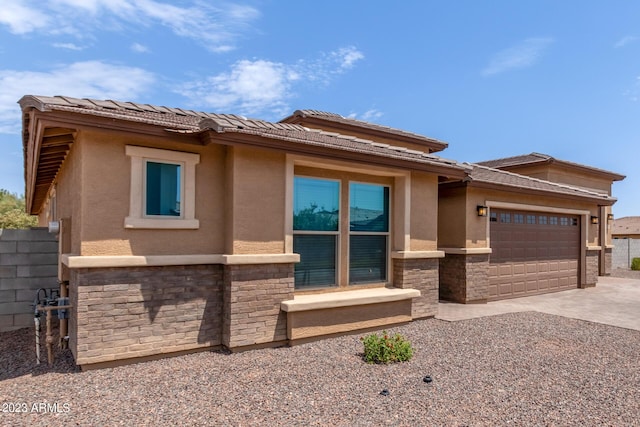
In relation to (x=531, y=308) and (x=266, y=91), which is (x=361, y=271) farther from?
(x=266, y=91)

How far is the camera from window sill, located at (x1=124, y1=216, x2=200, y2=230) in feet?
17.7

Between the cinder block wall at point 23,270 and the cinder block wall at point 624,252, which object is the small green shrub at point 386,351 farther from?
the cinder block wall at point 624,252

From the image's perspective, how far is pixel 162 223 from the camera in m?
5.62

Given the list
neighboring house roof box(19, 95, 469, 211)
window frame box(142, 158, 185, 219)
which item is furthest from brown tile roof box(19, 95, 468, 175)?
window frame box(142, 158, 185, 219)

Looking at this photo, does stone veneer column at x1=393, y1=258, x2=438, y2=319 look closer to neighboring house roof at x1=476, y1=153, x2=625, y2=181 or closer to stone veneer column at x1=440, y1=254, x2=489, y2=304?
stone veneer column at x1=440, y1=254, x2=489, y2=304

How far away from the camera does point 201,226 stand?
5.98m

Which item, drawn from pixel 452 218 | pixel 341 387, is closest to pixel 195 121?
pixel 341 387

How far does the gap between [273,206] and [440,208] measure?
6.01 meters

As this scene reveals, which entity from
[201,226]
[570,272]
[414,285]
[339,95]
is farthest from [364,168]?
[570,272]

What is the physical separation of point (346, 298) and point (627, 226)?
42.3 meters

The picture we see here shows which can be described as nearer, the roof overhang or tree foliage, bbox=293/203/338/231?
tree foliage, bbox=293/203/338/231

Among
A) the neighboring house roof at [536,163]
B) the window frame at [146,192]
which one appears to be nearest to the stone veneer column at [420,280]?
the window frame at [146,192]

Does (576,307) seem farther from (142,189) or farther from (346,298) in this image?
(142,189)

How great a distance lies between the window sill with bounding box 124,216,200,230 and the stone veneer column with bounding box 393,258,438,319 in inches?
171
